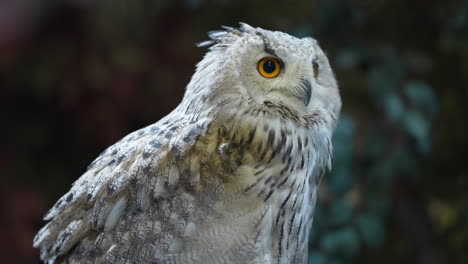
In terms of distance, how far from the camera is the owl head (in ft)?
5.89

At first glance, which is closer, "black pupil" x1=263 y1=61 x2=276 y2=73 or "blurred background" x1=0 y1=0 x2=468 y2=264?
"black pupil" x1=263 y1=61 x2=276 y2=73

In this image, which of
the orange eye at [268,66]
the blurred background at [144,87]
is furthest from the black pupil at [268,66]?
the blurred background at [144,87]

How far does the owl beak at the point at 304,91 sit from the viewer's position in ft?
6.00

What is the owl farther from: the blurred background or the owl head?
the blurred background

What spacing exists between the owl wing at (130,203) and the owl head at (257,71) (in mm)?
115

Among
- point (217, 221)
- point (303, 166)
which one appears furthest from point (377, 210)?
point (217, 221)

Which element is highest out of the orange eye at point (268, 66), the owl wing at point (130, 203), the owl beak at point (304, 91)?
the orange eye at point (268, 66)

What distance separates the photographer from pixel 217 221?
5.75 feet

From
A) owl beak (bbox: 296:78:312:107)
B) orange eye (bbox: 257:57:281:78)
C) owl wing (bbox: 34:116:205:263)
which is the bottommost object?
owl wing (bbox: 34:116:205:263)

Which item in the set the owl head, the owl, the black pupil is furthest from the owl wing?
the black pupil

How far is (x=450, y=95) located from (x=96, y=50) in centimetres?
159

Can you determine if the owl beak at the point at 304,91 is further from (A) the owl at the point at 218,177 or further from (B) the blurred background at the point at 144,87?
(B) the blurred background at the point at 144,87

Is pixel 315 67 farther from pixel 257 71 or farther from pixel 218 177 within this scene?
pixel 218 177

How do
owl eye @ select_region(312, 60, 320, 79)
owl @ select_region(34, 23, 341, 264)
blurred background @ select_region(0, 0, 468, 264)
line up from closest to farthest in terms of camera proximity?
owl @ select_region(34, 23, 341, 264) < owl eye @ select_region(312, 60, 320, 79) < blurred background @ select_region(0, 0, 468, 264)
